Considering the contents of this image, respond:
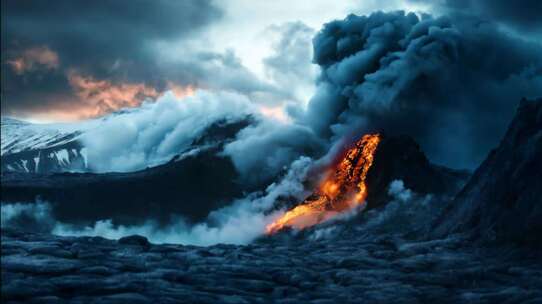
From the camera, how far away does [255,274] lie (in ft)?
211

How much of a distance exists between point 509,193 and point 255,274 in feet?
129

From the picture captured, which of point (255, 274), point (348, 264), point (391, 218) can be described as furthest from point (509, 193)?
point (391, 218)

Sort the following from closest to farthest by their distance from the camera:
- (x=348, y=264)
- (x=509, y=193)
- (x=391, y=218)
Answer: (x=348, y=264) < (x=509, y=193) < (x=391, y=218)

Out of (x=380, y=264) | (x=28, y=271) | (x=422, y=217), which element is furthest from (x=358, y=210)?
(x=28, y=271)

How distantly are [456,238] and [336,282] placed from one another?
94.2ft

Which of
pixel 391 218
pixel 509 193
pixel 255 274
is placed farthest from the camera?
pixel 391 218

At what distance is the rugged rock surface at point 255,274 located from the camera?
51.9 meters

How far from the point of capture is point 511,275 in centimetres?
6425


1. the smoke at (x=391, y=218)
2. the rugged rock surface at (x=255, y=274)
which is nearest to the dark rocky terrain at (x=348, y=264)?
the rugged rock surface at (x=255, y=274)

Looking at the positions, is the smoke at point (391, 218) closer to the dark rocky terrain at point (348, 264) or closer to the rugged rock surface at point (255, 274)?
the dark rocky terrain at point (348, 264)

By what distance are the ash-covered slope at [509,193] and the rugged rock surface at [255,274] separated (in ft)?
12.9

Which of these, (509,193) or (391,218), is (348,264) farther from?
(391,218)

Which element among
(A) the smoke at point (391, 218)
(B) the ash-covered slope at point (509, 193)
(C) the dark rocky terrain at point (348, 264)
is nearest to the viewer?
(C) the dark rocky terrain at point (348, 264)

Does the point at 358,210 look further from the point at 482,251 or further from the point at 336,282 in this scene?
the point at 336,282
